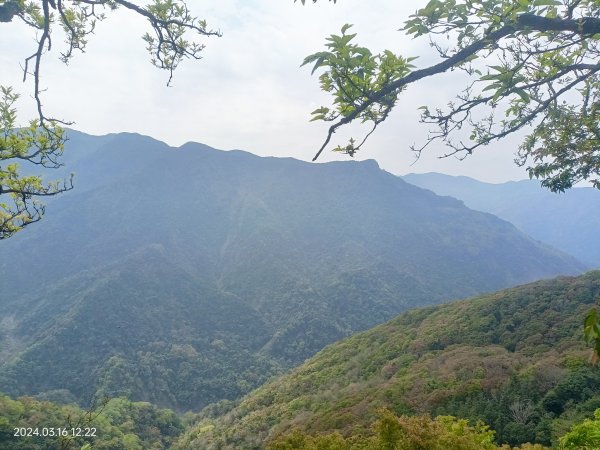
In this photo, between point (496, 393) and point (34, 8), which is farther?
point (496, 393)

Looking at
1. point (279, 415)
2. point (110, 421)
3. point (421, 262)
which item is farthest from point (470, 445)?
point (421, 262)

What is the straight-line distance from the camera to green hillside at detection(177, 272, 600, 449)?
57.0ft

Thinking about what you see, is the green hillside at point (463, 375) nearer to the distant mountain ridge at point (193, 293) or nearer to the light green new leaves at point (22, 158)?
the light green new leaves at point (22, 158)

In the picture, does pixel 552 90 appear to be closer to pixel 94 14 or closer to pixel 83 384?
pixel 94 14

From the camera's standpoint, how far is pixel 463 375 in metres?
23.1

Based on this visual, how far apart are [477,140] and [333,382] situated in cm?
3512

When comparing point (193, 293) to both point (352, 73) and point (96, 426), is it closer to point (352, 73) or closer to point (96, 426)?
point (96, 426)

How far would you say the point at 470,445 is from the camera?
9.11m

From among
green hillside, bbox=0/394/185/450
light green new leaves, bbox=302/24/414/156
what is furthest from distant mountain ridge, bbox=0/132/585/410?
light green new leaves, bbox=302/24/414/156

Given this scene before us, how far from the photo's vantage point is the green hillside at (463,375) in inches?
684

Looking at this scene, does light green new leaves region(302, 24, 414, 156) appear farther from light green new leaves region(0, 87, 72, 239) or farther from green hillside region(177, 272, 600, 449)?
green hillside region(177, 272, 600, 449)

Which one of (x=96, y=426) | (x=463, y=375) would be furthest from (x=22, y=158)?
(x=96, y=426)

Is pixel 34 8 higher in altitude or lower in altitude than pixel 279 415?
higher

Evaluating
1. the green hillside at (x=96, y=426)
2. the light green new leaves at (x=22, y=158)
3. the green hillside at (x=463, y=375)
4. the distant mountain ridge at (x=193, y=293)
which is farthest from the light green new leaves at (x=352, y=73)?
the distant mountain ridge at (x=193, y=293)
